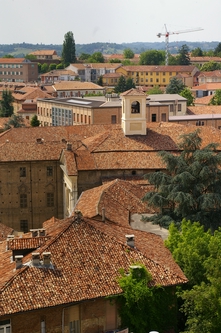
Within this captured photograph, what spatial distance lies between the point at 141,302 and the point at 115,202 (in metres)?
14.4

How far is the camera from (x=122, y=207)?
3631 cm

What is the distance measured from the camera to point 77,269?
22.9m

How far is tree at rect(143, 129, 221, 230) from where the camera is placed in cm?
3575

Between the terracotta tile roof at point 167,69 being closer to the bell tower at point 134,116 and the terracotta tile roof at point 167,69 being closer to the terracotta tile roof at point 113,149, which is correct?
the terracotta tile roof at point 113,149

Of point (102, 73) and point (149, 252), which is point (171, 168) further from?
point (102, 73)

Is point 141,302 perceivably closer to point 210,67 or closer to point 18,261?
point 18,261

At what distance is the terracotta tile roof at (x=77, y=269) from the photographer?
21.3 metres

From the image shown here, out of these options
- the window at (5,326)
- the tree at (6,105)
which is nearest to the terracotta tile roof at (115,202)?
the window at (5,326)

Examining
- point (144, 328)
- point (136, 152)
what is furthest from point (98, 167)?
point (144, 328)

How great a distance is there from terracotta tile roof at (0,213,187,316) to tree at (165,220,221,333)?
70 cm

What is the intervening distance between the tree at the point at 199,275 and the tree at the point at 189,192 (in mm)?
6111

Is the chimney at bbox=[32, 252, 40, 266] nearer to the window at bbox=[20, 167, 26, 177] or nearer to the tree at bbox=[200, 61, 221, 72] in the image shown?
the window at bbox=[20, 167, 26, 177]

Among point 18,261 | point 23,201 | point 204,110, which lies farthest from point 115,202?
point 204,110

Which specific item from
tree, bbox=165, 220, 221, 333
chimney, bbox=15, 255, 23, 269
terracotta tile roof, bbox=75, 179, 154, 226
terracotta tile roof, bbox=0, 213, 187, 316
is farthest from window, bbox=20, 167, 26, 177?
chimney, bbox=15, 255, 23, 269
